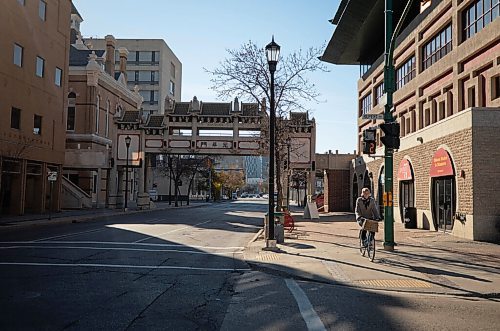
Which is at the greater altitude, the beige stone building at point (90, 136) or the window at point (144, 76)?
the window at point (144, 76)

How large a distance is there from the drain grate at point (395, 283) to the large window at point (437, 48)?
59.0 feet

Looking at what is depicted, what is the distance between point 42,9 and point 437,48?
2448cm

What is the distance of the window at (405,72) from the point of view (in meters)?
30.4

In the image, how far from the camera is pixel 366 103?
4200cm

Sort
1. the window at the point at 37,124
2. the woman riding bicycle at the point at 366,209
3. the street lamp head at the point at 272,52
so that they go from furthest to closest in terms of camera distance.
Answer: the window at the point at 37,124
the street lamp head at the point at 272,52
the woman riding bicycle at the point at 366,209

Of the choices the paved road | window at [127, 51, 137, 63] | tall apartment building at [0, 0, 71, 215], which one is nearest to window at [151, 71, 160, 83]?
window at [127, 51, 137, 63]

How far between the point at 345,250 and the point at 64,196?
31.5 m

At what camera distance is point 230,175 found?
379 ft

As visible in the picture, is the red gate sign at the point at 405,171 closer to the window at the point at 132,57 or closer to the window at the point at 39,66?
the window at the point at 39,66

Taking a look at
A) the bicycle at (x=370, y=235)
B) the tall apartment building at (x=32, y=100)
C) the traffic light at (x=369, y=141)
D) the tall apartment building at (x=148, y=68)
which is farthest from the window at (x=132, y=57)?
the bicycle at (x=370, y=235)

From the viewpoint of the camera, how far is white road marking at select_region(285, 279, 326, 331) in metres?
6.80

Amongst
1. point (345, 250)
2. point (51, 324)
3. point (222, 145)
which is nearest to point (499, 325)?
point (51, 324)

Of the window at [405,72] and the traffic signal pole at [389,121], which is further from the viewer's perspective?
the window at [405,72]

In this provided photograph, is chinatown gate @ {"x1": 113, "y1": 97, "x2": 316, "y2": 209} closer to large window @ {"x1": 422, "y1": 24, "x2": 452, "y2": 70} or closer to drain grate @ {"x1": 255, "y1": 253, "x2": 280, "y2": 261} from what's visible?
large window @ {"x1": 422, "y1": 24, "x2": 452, "y2": 70}
